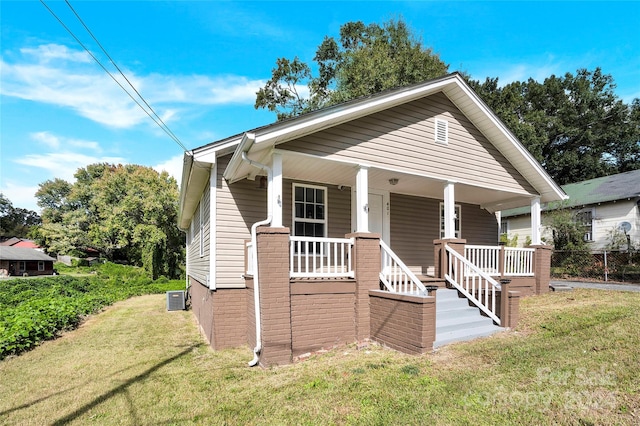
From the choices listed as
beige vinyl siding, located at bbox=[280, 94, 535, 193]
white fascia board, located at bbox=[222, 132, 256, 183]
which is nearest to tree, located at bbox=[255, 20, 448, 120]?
beige vinyl siding, located at bbox=[280, 94, 535, 193]

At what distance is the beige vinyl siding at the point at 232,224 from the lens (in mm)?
7309

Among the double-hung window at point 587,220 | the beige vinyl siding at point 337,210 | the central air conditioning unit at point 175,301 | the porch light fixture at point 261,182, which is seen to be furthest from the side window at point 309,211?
the double-hung window at point 587,220

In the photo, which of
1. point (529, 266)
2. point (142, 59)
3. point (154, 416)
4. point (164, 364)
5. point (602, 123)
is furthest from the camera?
point (602, 123)

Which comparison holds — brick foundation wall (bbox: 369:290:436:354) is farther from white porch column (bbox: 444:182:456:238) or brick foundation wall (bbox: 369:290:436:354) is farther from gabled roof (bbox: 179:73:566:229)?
gabled roof (bbox: 179:73:566:229)

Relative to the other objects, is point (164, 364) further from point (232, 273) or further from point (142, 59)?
point (142, 59)

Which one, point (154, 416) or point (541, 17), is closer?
point (154, 416)

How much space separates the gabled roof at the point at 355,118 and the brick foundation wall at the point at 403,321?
3.20 metres

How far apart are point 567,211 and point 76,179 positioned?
57294 mm

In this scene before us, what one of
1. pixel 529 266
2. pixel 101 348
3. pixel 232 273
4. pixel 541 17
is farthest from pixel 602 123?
pixel 101 348

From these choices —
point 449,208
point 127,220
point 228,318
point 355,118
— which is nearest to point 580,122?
point 449,208

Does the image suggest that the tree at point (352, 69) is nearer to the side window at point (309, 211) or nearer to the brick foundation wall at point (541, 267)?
the brick foundation wall at point (541, 267)

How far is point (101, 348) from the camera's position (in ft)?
25.5

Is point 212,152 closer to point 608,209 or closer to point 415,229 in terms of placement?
point 415,229

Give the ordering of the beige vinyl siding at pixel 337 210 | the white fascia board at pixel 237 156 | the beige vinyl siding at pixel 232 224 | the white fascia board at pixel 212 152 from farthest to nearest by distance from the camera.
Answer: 1. the beige vinyl siding at pixel 337 210
2. the beige vinyl siding at pixel 232 224
3. the white fascia board at pixel 212 152
4. the white fascia board at pixel 237 156
